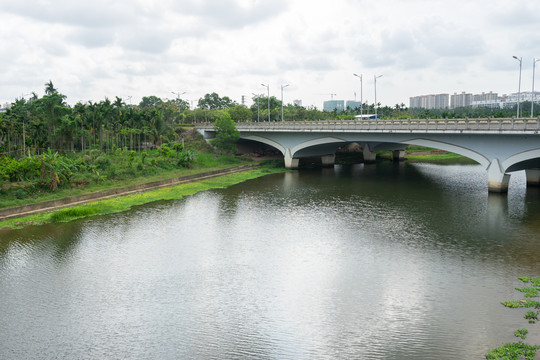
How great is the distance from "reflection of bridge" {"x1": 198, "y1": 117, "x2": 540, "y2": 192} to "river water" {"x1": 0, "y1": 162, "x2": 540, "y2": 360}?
15.0 feet

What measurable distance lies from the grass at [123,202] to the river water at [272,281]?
2015 mm

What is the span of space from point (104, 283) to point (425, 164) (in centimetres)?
6115

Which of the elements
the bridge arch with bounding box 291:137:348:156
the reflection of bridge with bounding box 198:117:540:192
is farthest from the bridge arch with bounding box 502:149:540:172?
the bridge arch with bounding box 291:137:348:156

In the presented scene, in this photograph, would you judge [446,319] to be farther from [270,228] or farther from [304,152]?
[304,152]

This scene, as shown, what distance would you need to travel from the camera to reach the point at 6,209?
3338 cm

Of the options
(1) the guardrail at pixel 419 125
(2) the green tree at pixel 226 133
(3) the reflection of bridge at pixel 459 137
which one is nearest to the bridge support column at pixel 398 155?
(3) the reflection of bridge at pixel 459 137

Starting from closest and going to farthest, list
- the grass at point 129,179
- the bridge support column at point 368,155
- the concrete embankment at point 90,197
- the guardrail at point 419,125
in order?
the concrete embankment at point 90,197 < the grass at point 129,179 < the guardrail at point 419,125 < the bridge support column at point 368,155

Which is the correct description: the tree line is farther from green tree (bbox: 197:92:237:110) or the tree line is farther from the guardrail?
green tree (bbox: 197:92:237:110)

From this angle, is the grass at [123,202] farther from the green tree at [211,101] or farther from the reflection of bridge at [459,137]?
the green tree at [211,101]

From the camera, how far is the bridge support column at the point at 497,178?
41031 millimetres

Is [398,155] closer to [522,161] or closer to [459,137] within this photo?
[459,137]

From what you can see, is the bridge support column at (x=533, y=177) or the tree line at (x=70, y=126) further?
the tree line at (x=70, y=126)

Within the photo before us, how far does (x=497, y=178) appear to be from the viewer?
41250mm

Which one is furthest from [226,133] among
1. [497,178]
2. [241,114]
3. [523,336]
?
[523,336]
